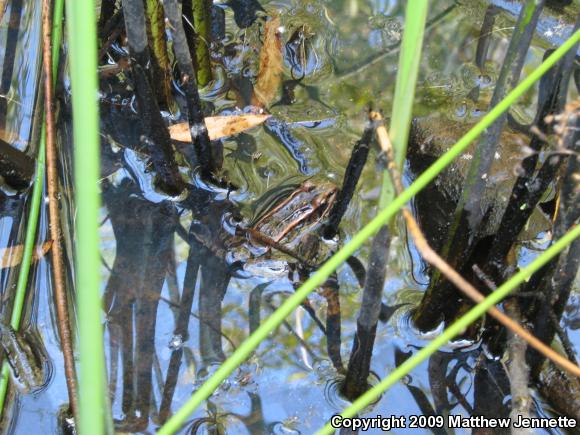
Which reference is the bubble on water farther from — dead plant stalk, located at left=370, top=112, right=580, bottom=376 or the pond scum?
dead plant stalk, located at left=370, top=112, right=580, bottom=376

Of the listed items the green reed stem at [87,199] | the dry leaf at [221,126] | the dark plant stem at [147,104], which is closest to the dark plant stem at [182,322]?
the dark plant stem at [147,104]

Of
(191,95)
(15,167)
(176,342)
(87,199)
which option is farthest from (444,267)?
(15,167)

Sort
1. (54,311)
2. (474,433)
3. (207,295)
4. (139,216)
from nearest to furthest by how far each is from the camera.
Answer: (474,433) → (54,311) → (207,295) → (139,216)

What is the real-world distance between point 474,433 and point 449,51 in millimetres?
1670

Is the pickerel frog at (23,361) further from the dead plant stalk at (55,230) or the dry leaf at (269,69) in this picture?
the dry leaf at (269,69)

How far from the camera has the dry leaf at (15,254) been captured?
6.11 ft

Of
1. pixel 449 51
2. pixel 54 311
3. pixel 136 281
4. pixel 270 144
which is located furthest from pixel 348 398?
pixel 449 51

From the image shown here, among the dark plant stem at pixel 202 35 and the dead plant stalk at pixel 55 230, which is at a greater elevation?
the dark plant stem at pixel 202 35

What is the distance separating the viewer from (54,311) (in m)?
1.77

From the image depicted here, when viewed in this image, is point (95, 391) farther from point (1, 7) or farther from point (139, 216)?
point (1, 7)

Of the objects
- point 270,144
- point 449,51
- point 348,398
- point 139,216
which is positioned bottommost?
point 348,398

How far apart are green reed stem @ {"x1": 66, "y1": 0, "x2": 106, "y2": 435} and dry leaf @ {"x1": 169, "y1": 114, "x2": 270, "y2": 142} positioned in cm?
159

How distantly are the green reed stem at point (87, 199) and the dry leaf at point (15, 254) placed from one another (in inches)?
52.3

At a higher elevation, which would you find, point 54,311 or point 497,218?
point 497,218
